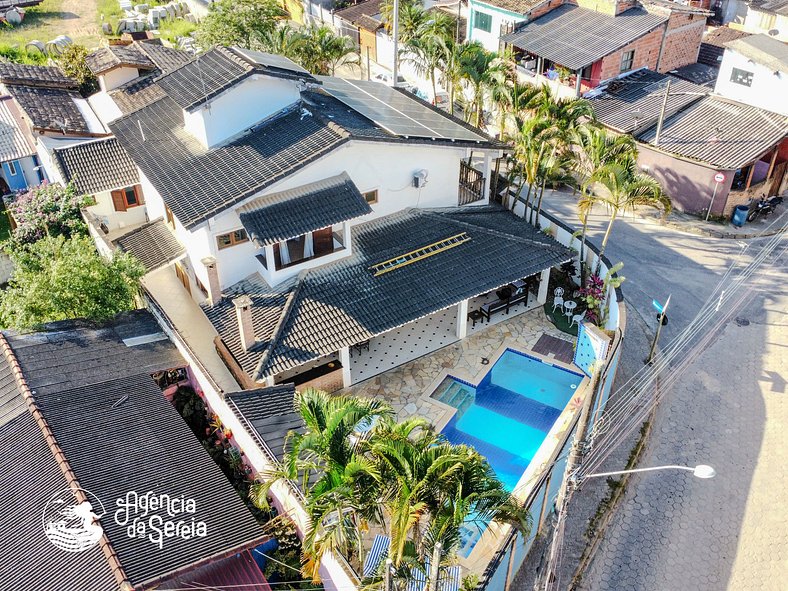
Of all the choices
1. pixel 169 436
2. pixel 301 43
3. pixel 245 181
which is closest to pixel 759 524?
pixel 169 436

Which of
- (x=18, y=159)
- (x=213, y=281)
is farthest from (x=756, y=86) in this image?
(x=18, y=159)

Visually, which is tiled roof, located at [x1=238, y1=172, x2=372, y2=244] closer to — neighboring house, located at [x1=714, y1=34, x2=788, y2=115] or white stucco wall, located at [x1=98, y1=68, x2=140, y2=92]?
white stucco wall, located at [x1=98, y1=68, x2=140, y2=92]

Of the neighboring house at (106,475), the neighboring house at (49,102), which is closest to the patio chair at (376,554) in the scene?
the neighboring house at (106,475)

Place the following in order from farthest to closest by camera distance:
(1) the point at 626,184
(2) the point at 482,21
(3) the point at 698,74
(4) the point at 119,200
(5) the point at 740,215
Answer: (2) the point at 482,21 → (3) the point at 698,74 → (5) the point at 740,215 → (4) the point at 119,200 → (1) the point at 626,184

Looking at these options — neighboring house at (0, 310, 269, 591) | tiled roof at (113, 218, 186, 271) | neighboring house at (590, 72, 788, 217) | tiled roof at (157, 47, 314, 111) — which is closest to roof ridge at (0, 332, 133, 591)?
neighboring house at (0, 310, 269, 591)

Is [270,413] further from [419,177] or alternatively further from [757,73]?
[757,73]

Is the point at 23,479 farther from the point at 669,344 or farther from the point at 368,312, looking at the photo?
the point at 669,344
